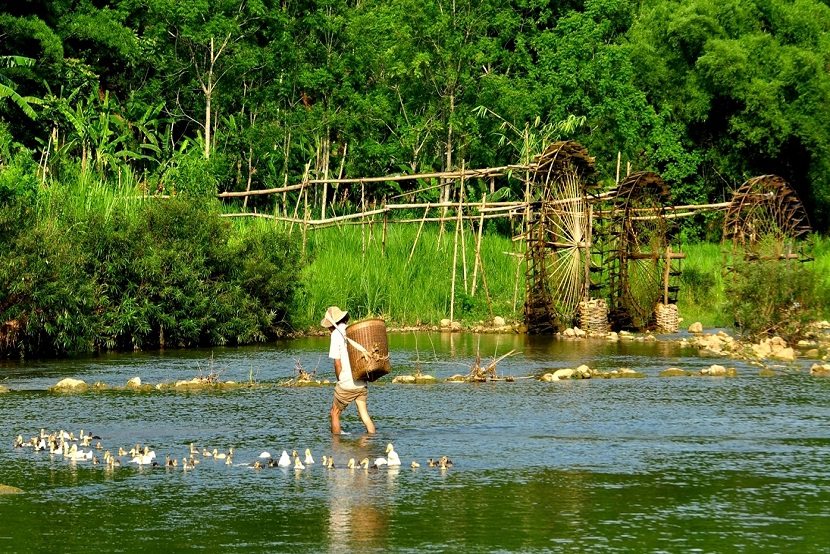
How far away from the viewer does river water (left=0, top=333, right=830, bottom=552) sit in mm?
11844

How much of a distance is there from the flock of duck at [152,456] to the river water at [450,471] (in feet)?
0.46

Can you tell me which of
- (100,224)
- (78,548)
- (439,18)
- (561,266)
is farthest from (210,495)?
(439,18)

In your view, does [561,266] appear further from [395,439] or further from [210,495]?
[210,495]

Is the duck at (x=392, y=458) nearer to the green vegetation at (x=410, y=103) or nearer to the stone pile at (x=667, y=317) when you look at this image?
the green vegetation at (x=410, y=103)

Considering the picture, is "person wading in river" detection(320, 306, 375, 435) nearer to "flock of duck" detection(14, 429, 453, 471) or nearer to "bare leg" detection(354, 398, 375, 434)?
"bare leg" detection(354, 398, 375, 434)

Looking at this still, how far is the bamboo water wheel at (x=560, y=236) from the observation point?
3225 centimetres

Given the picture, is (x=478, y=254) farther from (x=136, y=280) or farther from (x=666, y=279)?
(x=136, y=280)

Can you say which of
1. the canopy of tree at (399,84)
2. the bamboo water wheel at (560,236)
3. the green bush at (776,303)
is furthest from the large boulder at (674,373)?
the canopy of tree at (399,84)

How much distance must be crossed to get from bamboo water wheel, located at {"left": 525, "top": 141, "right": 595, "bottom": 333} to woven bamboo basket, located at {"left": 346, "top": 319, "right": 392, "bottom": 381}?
14834 millimetres

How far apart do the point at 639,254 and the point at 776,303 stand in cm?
568

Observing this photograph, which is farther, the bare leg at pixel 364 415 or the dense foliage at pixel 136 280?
the dense foliage at pixel 136 280

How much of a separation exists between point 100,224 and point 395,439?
13.5 m

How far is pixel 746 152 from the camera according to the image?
47.8 metres

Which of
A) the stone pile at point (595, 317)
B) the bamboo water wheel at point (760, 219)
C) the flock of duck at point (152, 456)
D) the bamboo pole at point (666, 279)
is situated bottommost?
the flock of duck at point (152, 456)
